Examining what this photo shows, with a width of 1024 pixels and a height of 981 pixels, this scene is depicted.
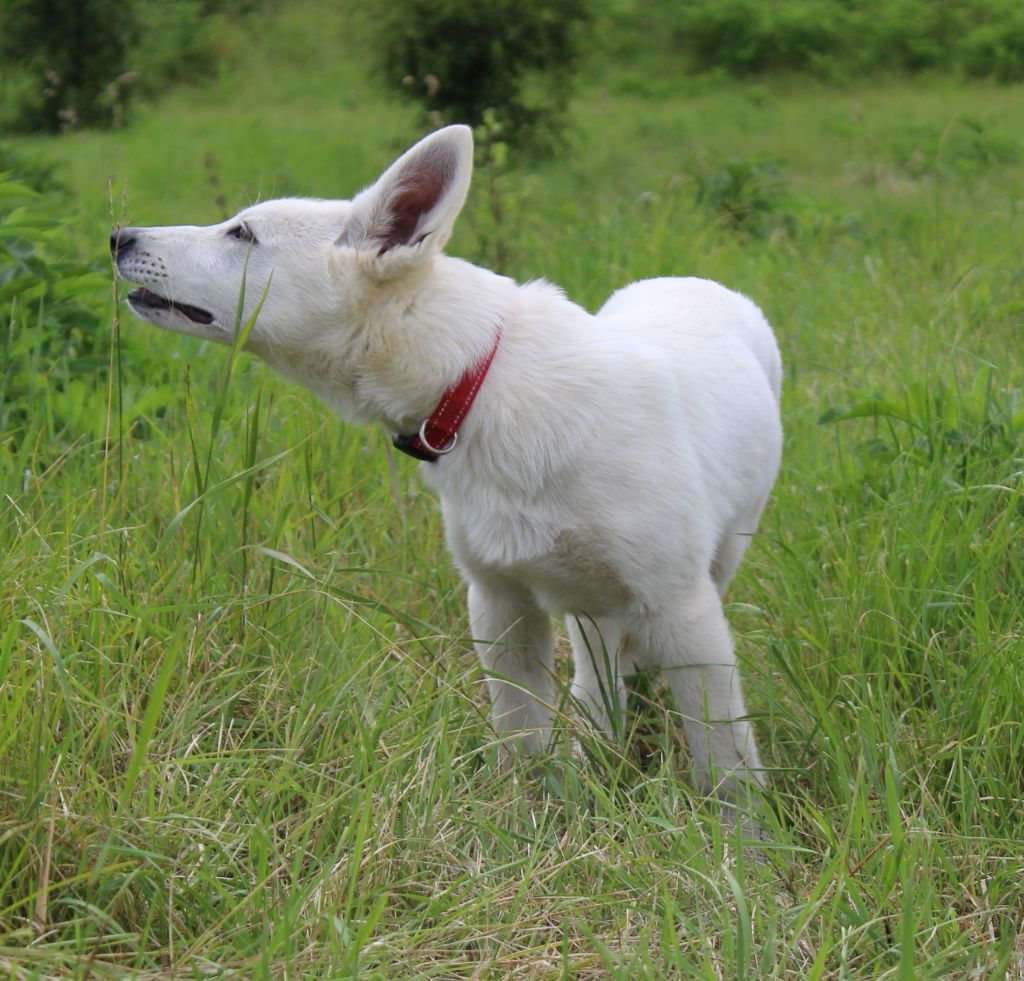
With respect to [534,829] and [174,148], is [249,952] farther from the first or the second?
[174,148]

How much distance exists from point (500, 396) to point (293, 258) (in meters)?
0.58

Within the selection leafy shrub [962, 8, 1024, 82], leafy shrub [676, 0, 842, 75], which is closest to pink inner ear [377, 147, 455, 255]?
leafy shrub [962, 8, 1024, 82]

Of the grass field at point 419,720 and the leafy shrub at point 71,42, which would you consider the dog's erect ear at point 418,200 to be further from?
the leafy shrub at point 71,42

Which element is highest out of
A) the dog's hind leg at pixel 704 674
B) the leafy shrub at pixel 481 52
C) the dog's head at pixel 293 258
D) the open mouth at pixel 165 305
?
the dog's head at pixel 293 258

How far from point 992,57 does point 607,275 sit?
12.1 meters

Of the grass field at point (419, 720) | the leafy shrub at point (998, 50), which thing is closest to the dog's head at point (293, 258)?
the grass field at point (419, 720)

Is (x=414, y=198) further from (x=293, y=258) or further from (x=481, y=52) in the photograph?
(x=481, y=52)

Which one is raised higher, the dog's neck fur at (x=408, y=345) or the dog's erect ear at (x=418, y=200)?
the dog's erect ear at (x=418, y=200)

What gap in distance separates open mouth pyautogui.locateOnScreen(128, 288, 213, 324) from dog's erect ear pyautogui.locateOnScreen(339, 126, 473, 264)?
360 millimetres

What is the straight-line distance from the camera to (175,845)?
7.15 feet

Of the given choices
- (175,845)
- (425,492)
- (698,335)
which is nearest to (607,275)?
(425,492)

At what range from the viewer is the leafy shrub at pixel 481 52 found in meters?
11.1

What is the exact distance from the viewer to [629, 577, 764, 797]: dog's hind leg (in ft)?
9.35

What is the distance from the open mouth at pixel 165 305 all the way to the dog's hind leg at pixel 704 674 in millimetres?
1204
